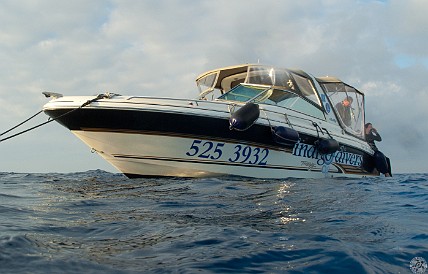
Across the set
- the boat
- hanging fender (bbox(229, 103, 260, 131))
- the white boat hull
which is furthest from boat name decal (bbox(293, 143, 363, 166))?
hanging fender (bbox(229, 103, 260, 131))

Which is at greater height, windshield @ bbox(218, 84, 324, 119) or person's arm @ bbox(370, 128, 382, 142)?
windshield @ bbox(218, 84, 324, 119)

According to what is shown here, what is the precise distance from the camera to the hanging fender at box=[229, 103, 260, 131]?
7621mm

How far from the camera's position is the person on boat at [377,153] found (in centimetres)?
1174

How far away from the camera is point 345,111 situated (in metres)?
11.7

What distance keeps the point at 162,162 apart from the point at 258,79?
3521 mm

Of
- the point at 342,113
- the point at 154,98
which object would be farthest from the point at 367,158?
the point at 154,98

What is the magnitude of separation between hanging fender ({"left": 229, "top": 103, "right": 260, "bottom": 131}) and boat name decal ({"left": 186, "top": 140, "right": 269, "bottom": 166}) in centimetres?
51

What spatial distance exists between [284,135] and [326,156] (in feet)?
6.30

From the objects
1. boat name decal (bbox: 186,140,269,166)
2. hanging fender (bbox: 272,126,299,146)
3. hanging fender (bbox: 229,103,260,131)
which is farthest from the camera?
hanging fender (bbox: 272,126,299,146)

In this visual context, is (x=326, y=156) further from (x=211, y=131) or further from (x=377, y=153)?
(x=211, y=131)

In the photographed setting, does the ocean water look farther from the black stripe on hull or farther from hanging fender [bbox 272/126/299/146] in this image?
hanging fender [bbox 272/126/299/146]

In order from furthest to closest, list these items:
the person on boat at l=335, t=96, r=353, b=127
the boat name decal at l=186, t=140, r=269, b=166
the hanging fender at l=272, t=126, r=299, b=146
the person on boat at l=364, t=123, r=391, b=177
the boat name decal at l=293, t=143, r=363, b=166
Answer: the person on boat at l=364, t=123, r=391, b=177 < the person on boat at l=335, t=96, r=353, b=127 < the boat name decal at l=293, t=143, r=363, b=166 < the hanging fender at l=272, t=126, r=299, b=146 < the boat name decal at l=186, t=140, r=269, b=166

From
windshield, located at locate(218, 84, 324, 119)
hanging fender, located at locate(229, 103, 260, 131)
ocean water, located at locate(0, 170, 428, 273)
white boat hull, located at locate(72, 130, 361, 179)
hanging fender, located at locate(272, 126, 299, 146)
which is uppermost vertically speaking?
windshield, located at locate(218, 84, 324, 119)

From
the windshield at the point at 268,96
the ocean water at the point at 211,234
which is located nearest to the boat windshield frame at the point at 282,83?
the windshield at the point at 268,96
